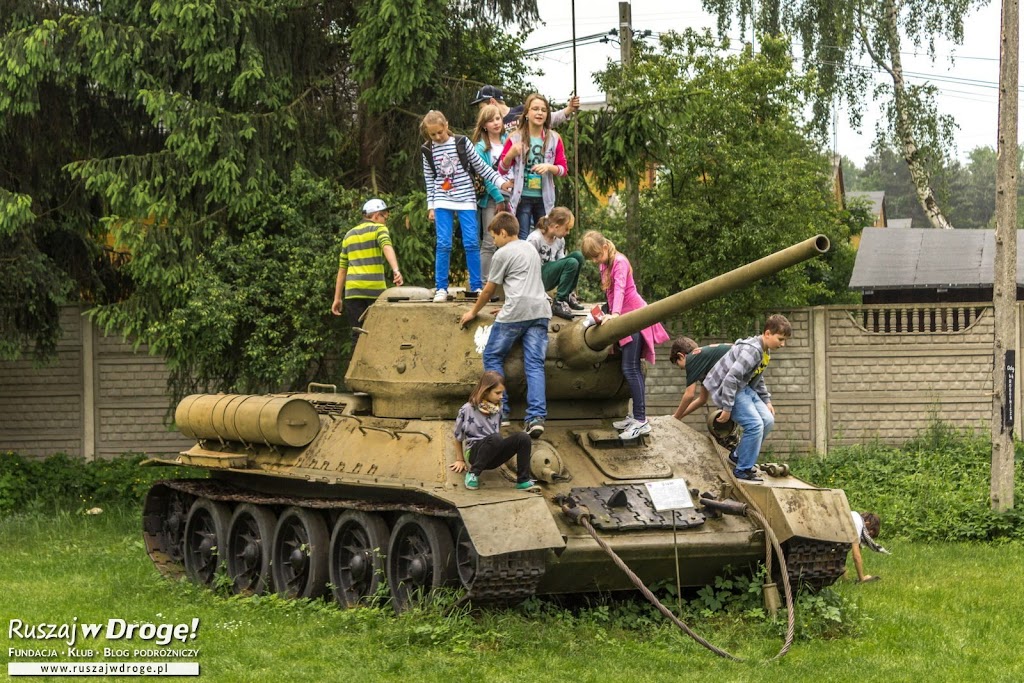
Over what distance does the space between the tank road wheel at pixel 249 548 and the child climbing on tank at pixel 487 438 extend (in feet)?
7.85

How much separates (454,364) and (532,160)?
210cm

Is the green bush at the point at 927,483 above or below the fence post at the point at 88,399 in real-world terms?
below

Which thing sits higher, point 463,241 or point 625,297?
point 463,241

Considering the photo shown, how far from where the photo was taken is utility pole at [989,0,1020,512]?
1427 centimetres

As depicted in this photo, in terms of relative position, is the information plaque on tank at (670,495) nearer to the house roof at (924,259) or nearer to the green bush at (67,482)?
the green bush at (67,482)

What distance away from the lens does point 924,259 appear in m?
→ 23.4

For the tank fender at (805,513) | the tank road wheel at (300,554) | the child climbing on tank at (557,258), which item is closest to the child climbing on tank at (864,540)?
the tank fender at (805,513)

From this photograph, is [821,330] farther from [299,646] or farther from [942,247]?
[299,646]

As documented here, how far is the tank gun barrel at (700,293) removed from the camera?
30.2 feet

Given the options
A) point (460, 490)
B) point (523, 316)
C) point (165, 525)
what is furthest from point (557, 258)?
point (165, 525)

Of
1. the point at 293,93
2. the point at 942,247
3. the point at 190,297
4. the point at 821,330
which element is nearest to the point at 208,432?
the point at 190,297

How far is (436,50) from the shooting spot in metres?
16.3

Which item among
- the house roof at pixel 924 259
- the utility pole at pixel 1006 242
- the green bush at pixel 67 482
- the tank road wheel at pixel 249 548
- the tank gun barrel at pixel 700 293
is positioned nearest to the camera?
the tank gun barrel at pixel 700 293

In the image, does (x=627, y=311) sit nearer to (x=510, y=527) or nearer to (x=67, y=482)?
(x=510, y=527)
